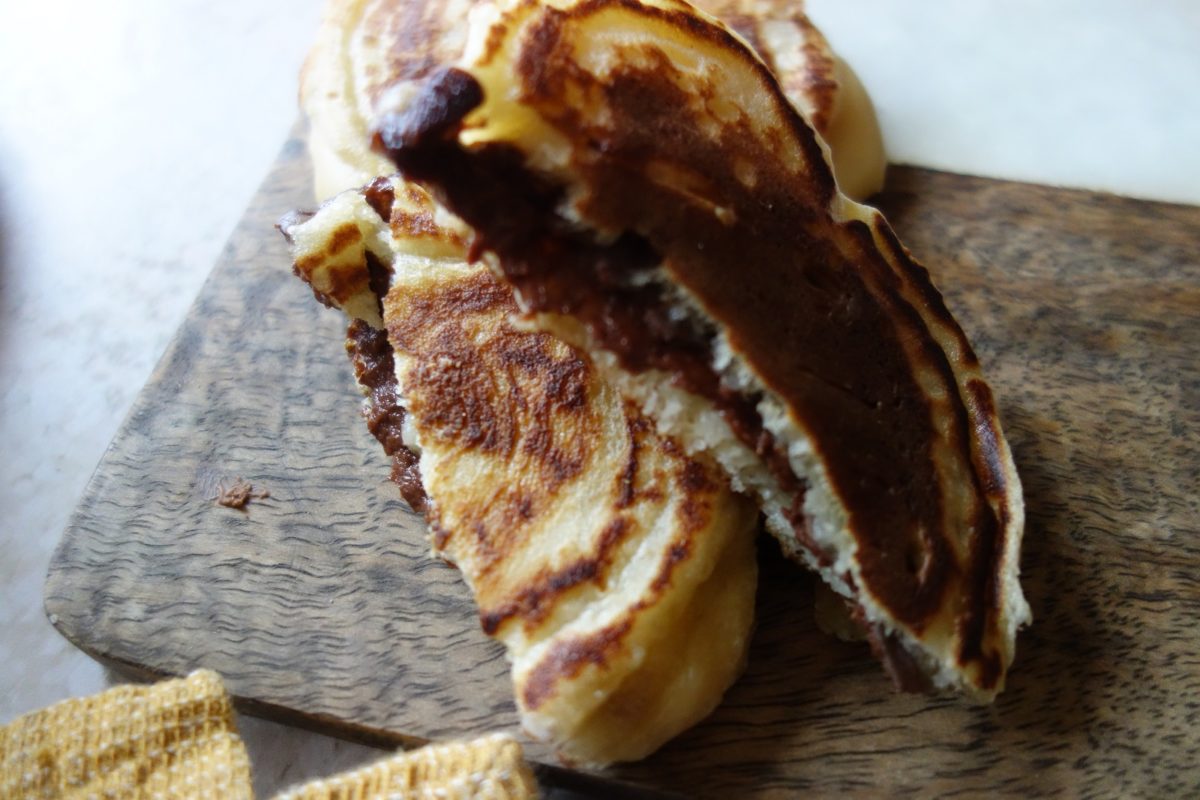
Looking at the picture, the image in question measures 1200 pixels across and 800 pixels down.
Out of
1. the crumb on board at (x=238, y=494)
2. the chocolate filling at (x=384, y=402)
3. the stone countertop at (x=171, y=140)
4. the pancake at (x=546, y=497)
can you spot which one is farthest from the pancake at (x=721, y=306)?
the stone countertop at (x=171, y=140)

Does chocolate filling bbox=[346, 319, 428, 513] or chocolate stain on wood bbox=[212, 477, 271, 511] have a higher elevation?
chocolate filling bbox=[346, 319, 428, 513]

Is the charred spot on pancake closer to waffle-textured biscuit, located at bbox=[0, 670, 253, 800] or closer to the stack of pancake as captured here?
the stack of pancake

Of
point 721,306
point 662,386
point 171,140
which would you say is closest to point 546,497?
point 662,386

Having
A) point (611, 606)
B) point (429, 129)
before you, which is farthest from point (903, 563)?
point (429, 129)

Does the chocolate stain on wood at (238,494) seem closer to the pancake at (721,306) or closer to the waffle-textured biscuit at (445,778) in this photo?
the waffle-textured biscuit at (445,778)

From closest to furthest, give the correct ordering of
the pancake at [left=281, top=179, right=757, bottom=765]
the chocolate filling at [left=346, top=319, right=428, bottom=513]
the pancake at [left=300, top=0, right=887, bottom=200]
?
the pancake at [left=281, top=179, right=757, bottom=765], the chocolate filling at [left=346, top=319, right=428, bottom=513], the pancake at [left=300, top=0, right=887, bottom=200]

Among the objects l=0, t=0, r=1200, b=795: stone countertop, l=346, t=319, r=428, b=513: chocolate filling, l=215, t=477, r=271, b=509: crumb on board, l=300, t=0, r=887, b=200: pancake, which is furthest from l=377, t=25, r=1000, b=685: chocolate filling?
l=0, t=0, r=1200, b=795: stone countertop

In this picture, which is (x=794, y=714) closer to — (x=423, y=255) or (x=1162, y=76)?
(x=423, y=255)
